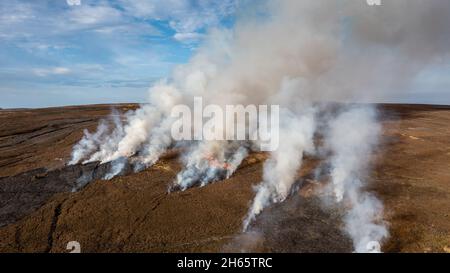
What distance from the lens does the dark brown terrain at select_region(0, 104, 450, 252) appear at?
11.0m

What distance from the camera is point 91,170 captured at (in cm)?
1869

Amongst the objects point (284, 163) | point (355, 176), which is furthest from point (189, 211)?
point (355, 176)

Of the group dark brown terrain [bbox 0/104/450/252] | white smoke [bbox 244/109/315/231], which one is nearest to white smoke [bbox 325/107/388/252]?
dark brown terrain [bbox 0/104/450/252]

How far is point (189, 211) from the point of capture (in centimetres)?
1343

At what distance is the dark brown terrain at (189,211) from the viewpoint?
11.0 metres

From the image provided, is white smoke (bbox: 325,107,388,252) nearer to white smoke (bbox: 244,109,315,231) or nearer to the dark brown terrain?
the dark brown terrain

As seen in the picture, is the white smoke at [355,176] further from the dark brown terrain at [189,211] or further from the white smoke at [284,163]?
the white smoke at [284,163]

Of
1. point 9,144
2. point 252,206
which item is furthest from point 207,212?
point 9,144

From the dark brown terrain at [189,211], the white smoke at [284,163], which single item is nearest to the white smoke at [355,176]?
the dark brown terrain at [189,211]

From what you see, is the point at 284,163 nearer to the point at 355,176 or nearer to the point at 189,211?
the point at 355,176
